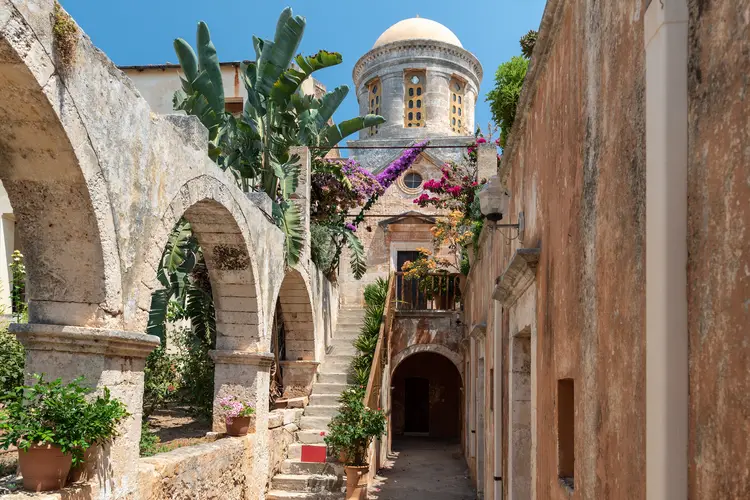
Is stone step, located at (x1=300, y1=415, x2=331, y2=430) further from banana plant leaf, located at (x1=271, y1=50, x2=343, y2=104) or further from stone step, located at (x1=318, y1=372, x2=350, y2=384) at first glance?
banana plant leaf, located at (x1=271, y1=50, x2=343, y2=104)

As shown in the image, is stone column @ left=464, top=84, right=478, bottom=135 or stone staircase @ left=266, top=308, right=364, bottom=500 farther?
stone column @ left=464, top=84, right=478, bottom=135

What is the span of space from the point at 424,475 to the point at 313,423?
3006 mm

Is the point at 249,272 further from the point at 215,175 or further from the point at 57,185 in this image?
the point at 57,185

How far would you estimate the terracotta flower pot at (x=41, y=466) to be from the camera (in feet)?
18.2

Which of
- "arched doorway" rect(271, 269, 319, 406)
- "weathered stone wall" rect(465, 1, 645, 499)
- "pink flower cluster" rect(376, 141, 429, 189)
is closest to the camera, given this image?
"weathered stone wall" rect(465, 1, 645, 499)

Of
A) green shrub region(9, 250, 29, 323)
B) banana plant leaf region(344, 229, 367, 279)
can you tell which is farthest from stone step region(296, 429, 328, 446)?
green shrub region(9, 250, 29, 323)

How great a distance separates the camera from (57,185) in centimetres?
579

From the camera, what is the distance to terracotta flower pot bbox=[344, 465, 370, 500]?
1159 cm

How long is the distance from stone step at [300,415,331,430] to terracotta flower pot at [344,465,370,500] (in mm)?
2292

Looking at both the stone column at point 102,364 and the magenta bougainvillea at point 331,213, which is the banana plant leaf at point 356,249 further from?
the stone column at point 102,364

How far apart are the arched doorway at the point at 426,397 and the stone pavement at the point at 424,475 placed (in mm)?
2620

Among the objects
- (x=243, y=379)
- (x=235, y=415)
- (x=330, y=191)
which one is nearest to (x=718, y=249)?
(x=235, y=415)

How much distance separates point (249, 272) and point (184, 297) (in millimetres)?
4058

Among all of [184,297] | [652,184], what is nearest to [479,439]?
[184,297]
